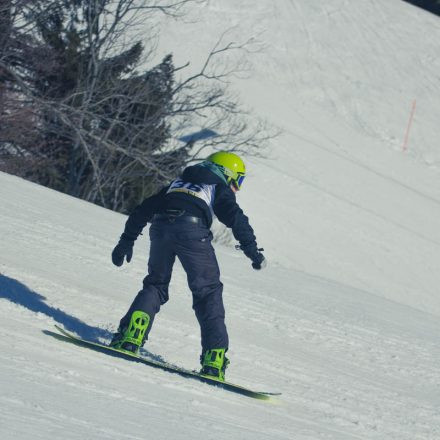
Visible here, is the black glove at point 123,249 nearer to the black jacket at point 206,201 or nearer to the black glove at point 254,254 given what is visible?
the black jacket at point 206,201

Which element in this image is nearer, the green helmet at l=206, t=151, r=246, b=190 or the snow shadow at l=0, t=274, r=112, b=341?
the green helmet at l=206, t=151, r=246, b=190

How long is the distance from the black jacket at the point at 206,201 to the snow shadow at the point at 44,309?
35.0 inches

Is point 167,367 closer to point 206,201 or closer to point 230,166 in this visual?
point 206,201

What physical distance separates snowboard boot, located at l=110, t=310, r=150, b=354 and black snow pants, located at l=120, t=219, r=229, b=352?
0.04m

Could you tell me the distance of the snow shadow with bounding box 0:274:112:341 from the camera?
6.46m

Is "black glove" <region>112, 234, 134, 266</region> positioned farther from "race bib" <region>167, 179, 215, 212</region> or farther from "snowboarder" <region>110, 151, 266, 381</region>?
"race bib" <region>167, 179, 215, 212</region>

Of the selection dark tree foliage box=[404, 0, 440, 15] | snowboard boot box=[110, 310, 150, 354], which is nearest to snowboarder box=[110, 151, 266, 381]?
snowboard boot box=[110, 310, 150, 354]

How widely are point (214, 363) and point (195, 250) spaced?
671 mm

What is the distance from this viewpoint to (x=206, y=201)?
6129mm

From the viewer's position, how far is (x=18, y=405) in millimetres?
3955

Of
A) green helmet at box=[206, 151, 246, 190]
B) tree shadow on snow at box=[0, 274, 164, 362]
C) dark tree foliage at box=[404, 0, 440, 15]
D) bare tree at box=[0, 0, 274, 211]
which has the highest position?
dark tree foliage at box=[404, 0, 440, 15]

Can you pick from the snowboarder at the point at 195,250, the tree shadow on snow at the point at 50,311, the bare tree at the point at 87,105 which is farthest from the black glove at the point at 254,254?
the bare tree at the point at 87,105

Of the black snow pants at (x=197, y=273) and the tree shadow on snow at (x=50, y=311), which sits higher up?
the black snow pants at (x=197, y=273)

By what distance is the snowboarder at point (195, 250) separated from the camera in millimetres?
6102
